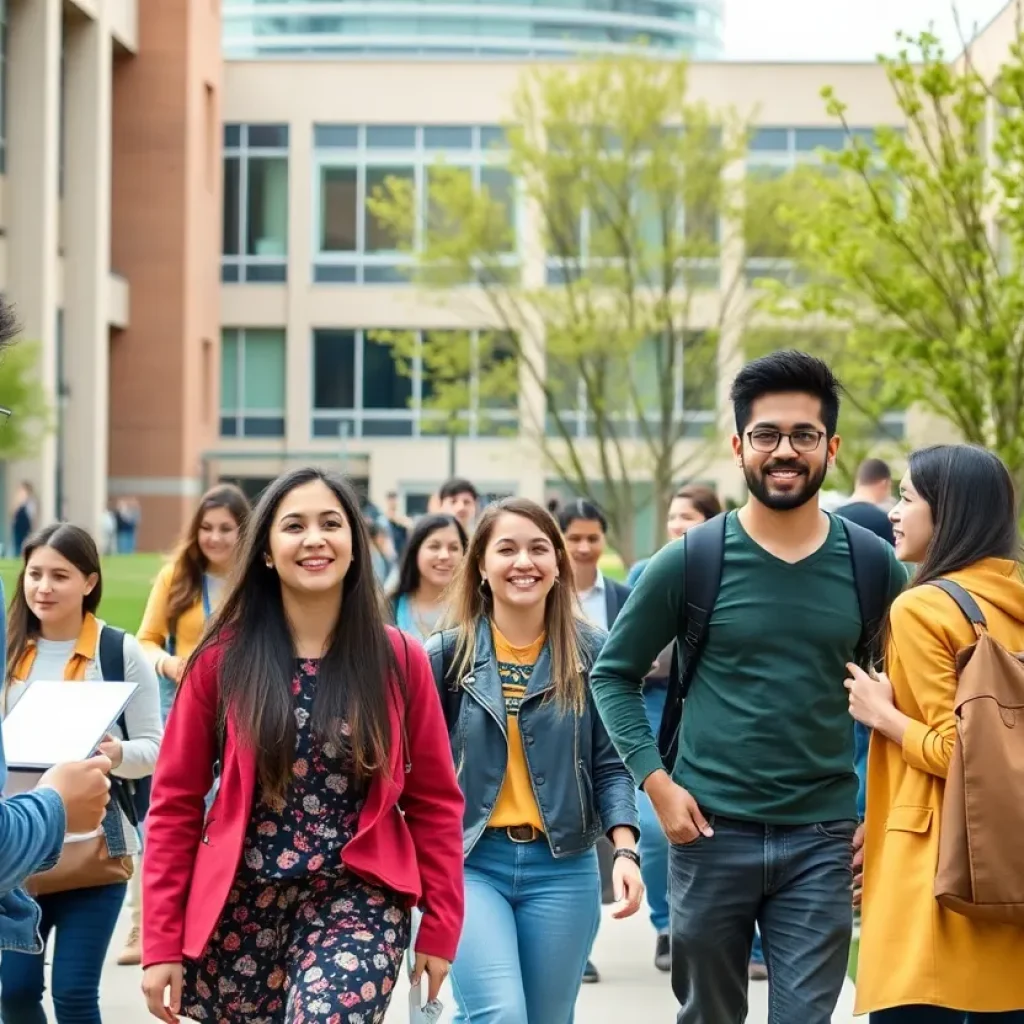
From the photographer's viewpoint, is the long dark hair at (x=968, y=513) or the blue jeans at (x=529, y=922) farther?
the blue jeans at (x=529, y=922)

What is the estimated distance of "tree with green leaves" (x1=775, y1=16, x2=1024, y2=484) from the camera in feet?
50.9

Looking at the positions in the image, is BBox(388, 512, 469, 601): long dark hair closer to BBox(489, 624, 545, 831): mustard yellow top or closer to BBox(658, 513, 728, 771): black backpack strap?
BBox(489, 624, 545, 831): mustard yellow top

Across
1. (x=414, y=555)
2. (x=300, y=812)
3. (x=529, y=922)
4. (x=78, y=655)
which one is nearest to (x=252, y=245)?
(x=414, y=555)

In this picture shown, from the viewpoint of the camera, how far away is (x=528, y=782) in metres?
5.54

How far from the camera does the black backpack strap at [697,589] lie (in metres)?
5.10

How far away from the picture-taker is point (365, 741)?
175 inches

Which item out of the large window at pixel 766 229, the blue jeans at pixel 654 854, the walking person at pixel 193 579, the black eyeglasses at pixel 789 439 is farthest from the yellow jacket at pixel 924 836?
the large window at pixel 766 229

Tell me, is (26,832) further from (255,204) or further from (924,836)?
(255,204)

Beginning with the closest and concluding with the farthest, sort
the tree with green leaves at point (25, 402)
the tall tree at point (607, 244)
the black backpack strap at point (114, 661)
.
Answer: the black backpack strap at point (114, 661)
the tall tree at point (607, 244)
the tree with green leaves at point (25, 402)

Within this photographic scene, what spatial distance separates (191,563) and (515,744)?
372cm

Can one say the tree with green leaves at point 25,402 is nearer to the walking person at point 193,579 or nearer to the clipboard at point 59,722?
the walking person at point 193,579

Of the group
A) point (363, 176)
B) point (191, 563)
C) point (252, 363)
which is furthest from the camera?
point (252, 363)

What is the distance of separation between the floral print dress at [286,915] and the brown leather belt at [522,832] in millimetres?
1070

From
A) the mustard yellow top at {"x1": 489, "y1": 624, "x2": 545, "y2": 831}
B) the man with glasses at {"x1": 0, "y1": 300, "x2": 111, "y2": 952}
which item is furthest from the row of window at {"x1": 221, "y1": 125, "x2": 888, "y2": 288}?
the man with glasses at {"x1": 0, "y1": 300, "x2": 111, "y2": 952}
